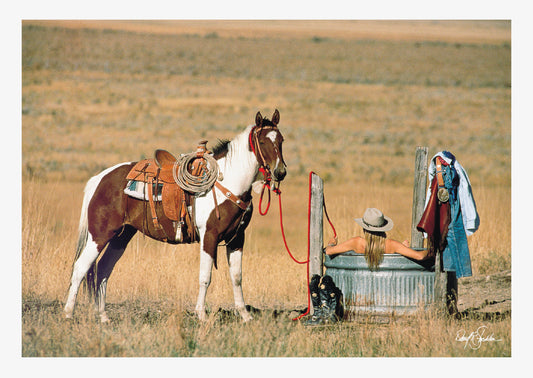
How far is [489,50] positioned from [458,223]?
170 feet

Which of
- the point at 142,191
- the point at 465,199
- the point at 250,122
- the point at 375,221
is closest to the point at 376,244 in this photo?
the point at 375,221

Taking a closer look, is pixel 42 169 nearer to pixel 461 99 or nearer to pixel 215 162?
pixel 215 162

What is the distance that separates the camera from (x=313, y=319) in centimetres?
864

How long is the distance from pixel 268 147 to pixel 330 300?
1.99 meters

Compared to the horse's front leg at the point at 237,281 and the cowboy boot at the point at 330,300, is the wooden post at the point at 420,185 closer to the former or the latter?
the cowboy boot at the point at 330,300

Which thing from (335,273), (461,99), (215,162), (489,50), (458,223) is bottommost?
(335,273)

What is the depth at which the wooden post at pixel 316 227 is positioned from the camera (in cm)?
875

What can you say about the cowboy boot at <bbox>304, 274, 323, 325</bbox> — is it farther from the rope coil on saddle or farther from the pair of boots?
the rope coil on saddle

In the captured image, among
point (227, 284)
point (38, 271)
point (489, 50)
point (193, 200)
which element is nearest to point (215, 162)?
point (193, 200)

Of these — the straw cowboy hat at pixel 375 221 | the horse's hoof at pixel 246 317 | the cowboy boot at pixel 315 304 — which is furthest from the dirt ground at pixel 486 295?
the horse's hoof at pixel 246 317

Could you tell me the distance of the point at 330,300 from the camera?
8500 mm

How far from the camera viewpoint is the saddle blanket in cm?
889

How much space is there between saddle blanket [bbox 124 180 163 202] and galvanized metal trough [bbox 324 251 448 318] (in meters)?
2.47
